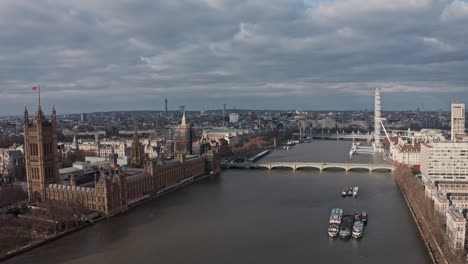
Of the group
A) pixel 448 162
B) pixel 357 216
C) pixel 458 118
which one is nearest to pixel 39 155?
pixel 357 216

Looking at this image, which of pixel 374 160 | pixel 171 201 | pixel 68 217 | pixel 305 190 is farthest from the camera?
pixel 374 160

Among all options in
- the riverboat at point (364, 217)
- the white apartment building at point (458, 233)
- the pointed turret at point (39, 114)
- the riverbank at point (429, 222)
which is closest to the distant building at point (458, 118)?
the riverbank at point (429, 222)

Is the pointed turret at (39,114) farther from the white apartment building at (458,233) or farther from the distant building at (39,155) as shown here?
the white apartment building at (458,233)

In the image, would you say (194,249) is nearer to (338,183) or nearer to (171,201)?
(171,201)

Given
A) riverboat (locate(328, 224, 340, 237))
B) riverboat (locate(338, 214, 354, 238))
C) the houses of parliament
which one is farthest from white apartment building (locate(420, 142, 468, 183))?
the houses of parliament

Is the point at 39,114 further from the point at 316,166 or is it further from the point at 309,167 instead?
the point at 309,167

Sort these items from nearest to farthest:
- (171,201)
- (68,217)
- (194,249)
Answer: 1. (194,249)
2. (68,217)
3. (171,201)

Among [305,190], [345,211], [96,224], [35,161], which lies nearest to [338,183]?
[305,190]

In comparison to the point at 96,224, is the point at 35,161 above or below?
above
